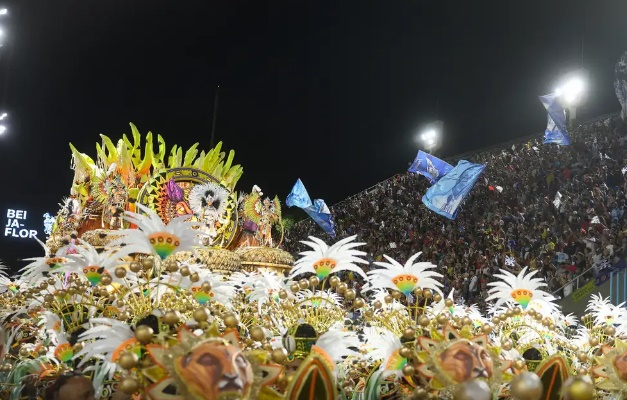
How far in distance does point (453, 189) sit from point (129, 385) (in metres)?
10.3

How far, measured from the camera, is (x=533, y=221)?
12.7m

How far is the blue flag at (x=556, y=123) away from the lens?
12078mm

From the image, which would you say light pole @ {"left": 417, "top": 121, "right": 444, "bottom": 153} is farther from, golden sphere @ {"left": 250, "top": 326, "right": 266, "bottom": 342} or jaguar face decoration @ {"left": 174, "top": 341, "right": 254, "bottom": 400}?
jaguar face decoration @ {"left": 174, "top": 341, "right": 254, "bottom": 400}

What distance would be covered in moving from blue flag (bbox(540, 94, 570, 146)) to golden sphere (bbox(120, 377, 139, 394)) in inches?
464

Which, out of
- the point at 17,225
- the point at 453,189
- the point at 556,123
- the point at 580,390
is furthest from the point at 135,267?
the point at 17,225

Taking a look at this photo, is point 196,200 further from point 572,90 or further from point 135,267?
point 572,90

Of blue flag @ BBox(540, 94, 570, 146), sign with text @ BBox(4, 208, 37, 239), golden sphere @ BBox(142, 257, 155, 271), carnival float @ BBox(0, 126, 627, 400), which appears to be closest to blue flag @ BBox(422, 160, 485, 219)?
blue flag @ BBox(540, 94, 570, 146)

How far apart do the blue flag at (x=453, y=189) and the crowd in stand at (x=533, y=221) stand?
5.66 ft

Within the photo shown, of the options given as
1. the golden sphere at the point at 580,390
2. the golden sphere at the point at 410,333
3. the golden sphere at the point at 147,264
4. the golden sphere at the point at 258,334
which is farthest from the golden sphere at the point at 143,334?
the golden sphere at the point at 410,333

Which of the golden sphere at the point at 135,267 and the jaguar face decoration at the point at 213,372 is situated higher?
the golden sphere at the point at 135,267

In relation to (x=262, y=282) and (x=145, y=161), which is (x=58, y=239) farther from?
(x=262, y=282)

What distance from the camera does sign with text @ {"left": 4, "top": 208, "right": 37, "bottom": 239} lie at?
21141mm

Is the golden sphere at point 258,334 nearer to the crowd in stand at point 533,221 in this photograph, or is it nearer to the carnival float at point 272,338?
the carnival float at point 272,338

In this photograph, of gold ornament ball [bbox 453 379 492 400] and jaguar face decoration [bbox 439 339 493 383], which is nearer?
gold ornament ball [bbox 453 379 492 400]
